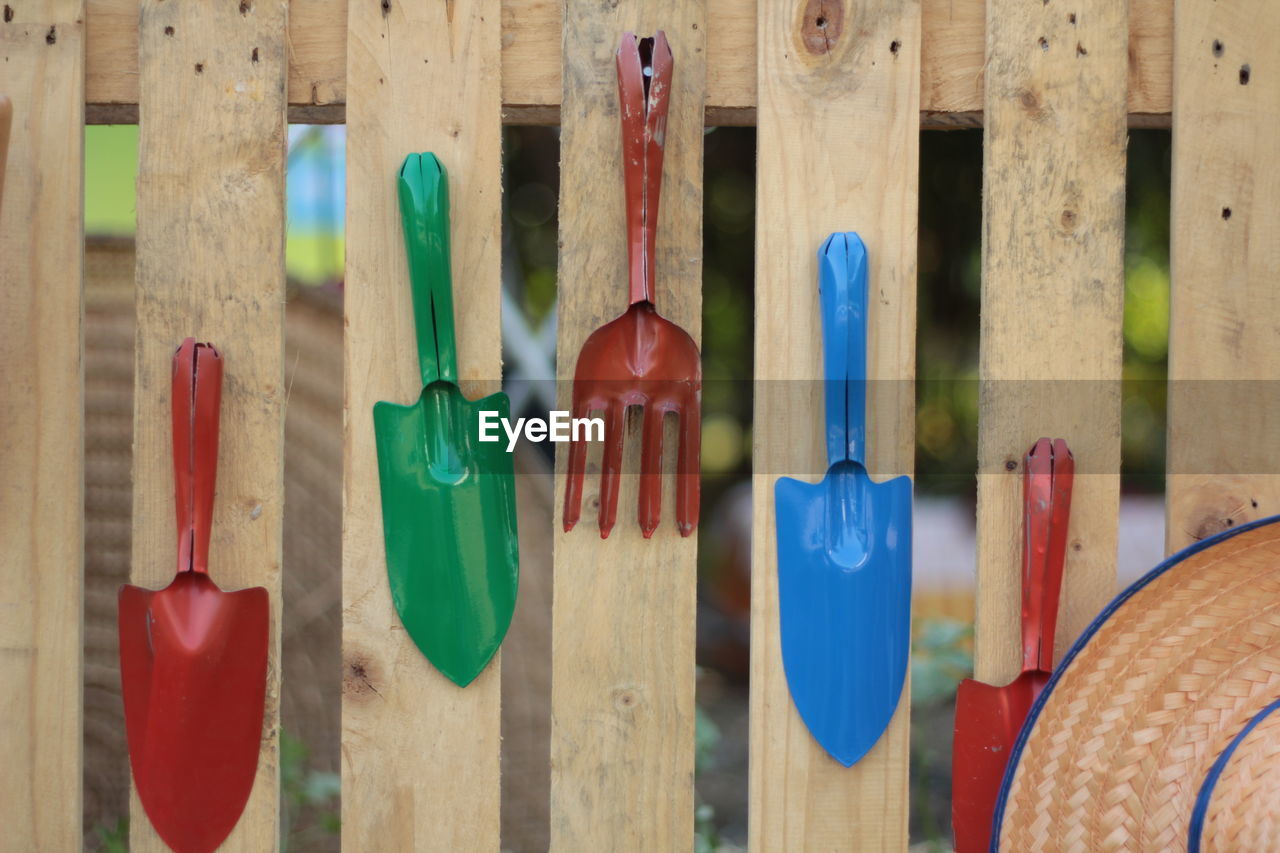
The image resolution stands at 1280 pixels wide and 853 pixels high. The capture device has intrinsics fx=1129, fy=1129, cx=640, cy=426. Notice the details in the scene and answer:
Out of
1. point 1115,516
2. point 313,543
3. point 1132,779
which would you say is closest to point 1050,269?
point 1115,516

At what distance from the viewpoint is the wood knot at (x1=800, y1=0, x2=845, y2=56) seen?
1157mm

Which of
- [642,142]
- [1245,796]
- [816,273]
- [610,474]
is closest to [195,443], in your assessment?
[610,474]

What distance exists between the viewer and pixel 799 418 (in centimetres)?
117

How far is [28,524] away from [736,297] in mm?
1150

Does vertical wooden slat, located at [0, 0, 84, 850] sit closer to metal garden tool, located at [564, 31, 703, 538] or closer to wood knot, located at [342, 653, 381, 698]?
wood knot, located at [342, 653, 381, 698]

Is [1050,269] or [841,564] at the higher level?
[1050,269]

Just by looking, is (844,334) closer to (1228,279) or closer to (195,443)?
(1228,279)

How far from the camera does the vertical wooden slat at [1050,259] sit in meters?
1.15

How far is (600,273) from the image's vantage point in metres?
1.16

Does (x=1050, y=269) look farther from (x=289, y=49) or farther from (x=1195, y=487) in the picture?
(x=289, y=49)

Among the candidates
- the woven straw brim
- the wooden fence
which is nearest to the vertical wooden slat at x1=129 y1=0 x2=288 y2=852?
the wooden fence

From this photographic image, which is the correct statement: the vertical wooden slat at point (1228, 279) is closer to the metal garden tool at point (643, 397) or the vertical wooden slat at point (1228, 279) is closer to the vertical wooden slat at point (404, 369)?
the metal garden tool at point (643, 397)

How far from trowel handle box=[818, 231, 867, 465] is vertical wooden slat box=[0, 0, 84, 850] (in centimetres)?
77

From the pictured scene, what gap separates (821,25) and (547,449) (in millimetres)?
925
